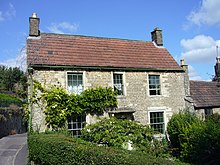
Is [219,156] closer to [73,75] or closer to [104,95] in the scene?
[104,95]

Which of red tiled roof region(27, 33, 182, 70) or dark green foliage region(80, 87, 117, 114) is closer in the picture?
dark green foliage region(80, 87, 117, 114)

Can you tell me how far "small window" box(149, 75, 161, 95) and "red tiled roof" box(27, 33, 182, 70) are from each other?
92 cm

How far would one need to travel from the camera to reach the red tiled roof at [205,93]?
2180cm

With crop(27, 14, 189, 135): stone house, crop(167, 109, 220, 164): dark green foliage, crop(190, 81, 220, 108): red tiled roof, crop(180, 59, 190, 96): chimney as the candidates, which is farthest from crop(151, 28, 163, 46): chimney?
crop(167, 109, 220, 164): dark green foliage

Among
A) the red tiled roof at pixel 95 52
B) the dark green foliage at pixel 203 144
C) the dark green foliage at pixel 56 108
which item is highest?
the red tiled roof at pixel 95 52

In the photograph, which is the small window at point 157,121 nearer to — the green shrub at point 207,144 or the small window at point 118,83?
the small window at point 118,83

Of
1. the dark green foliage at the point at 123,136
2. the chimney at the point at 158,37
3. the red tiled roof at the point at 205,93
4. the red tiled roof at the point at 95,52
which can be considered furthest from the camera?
the chimney at the point at 158,37

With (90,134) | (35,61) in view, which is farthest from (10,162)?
(35,61)

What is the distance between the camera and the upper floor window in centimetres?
1723

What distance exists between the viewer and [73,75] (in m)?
17.5

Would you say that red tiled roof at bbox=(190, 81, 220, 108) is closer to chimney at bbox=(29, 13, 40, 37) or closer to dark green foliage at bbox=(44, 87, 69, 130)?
dark green foliage at bbox=(44, 87, 69, 130)

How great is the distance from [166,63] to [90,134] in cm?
1119

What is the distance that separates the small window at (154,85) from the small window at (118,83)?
2660 millimetres

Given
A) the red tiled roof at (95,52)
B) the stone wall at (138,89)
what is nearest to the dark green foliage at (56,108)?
the stone wall at (138,89)
